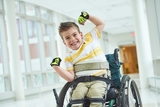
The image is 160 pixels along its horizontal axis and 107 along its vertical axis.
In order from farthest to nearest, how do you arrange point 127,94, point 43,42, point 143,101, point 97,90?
1. point 43,42
2. point 143,101
3. point 127,94
4. point 97,90

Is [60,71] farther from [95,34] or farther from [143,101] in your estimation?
[143,101]

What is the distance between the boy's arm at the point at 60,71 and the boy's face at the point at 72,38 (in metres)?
0.19

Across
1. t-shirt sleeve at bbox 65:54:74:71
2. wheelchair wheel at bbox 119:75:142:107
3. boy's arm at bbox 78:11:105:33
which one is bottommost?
wheelchair wheel at bbox 119:75:142:107

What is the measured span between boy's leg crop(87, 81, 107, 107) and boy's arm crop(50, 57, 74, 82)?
17 cm

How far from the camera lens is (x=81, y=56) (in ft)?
6.56

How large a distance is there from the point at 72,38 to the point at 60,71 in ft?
0.83

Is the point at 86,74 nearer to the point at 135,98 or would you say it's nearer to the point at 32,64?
the point at 135,98

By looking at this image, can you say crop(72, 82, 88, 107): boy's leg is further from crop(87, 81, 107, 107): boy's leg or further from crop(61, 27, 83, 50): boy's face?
crop(61, 27, 83, 50): boy's face

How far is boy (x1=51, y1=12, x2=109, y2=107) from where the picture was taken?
186 centimetres

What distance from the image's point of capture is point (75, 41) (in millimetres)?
1957

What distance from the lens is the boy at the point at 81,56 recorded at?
186cm

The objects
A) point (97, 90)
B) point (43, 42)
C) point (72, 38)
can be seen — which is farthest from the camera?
point (43, 42)

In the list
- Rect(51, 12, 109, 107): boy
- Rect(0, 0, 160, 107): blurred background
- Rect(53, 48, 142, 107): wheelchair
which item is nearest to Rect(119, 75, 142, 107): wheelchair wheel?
Rect(53, 48, 142, 107): wheelchair

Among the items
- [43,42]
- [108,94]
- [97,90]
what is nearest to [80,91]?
[97,90]
